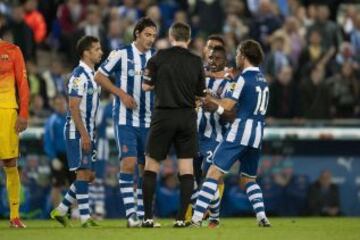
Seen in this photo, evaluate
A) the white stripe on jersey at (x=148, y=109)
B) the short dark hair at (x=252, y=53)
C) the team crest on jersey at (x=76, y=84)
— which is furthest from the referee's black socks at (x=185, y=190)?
the team crest on jersey at (x=76, y=84)

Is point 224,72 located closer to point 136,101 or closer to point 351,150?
point 136,101

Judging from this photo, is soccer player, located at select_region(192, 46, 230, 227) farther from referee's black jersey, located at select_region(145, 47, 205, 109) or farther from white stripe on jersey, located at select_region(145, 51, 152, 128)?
referee's black jersey, located at select_region(145, 47, 205, 109)

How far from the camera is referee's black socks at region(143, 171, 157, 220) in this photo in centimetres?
1504

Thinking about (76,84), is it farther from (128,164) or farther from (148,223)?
(148,223)

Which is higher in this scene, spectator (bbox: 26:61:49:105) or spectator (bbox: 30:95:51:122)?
spectator (bbox: 26:61:49:105)

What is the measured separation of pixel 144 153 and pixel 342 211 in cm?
752

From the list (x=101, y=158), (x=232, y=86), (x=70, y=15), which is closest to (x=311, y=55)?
(x=70, y=15)

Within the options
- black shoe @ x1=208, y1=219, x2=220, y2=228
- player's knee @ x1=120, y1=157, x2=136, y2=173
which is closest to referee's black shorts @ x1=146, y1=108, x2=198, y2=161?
player's knee @ x1=120, y1=157, x2=136, y2=173

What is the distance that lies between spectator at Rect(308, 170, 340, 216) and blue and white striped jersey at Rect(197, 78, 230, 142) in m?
6.29

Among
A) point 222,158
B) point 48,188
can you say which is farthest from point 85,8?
point 222,158

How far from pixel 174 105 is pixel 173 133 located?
→ 1.14 ft

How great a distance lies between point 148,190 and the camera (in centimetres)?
1505

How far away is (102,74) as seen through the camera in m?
16.1

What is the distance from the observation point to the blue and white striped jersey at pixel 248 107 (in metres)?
15.4
